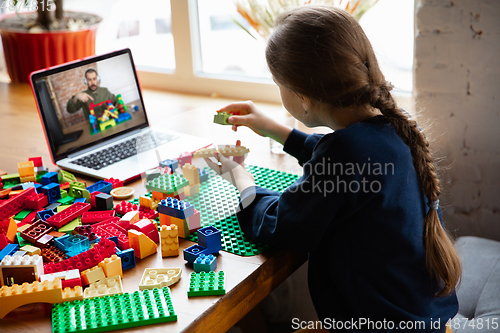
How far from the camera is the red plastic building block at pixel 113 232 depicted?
805 millimetres

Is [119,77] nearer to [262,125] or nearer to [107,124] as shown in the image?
[107,124]

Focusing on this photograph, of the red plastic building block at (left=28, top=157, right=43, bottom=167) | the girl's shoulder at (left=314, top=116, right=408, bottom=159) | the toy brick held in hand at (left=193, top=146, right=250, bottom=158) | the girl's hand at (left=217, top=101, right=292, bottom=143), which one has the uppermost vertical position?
the girl's shoulder at (left=314, top=116, right=408, bottom=159)

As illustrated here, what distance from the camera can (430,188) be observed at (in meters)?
0.80

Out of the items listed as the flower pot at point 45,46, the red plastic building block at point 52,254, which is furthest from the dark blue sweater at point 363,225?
the flower pot at point 45,46

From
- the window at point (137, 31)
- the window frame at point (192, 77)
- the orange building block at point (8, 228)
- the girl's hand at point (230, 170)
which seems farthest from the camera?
the window at point (137, 31)

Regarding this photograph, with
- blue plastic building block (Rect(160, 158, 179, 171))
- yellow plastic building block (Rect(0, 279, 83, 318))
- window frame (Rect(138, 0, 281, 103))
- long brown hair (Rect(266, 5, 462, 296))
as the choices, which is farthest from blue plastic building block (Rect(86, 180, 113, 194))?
window frame (Rect(138, 0, 281, 103))

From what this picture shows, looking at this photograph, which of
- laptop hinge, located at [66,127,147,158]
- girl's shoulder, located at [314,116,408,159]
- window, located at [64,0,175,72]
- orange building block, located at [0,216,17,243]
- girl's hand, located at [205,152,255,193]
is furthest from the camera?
window, located at [64,0,175,72]

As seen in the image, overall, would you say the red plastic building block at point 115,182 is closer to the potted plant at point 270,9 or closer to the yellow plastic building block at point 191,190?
the yellow plastic building block at point 191,190

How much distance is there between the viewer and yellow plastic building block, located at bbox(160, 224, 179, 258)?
0.79m

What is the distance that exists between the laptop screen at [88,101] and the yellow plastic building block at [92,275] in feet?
1.66

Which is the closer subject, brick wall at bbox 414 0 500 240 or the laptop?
the laptop

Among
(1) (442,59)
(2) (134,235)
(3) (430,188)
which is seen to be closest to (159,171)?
(2) (134,235)

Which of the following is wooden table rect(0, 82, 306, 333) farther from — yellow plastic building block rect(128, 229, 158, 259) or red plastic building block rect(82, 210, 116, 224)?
red plastic building block rect(82, 210, 116, 224)

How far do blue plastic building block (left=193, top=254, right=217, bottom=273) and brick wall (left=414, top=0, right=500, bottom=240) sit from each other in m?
0.86
